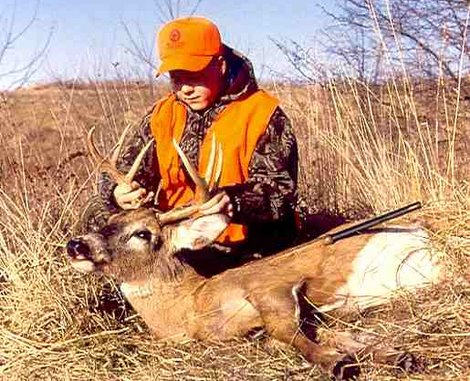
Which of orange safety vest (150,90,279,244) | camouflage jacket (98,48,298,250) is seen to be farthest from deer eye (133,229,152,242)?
orange safety vest (150,90,279,244)

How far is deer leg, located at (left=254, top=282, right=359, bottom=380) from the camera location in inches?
143

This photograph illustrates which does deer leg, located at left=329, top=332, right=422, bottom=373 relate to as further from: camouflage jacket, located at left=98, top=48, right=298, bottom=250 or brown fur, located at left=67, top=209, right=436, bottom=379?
camouflage jacket, located at left=98, top=48, right=298, bottom=250

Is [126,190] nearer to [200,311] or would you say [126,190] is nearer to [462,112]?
[200,311]

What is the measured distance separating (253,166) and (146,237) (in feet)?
2.31

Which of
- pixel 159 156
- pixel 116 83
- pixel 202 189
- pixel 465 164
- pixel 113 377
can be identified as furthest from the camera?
pixel 116 83

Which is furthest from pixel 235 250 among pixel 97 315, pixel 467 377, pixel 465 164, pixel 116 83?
pixel 116 83

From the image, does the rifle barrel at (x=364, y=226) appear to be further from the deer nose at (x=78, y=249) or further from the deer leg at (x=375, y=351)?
the deer nose at (x=78, y=249)

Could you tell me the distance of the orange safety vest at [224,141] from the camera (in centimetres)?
482

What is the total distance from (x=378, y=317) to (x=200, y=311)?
794 mm

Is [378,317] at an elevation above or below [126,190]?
below

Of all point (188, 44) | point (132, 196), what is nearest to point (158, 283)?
point (132, 196)

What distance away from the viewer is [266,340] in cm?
412

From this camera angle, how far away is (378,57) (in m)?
6.43

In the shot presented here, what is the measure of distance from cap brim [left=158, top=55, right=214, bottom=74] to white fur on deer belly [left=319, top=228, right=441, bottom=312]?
47.0 inches
